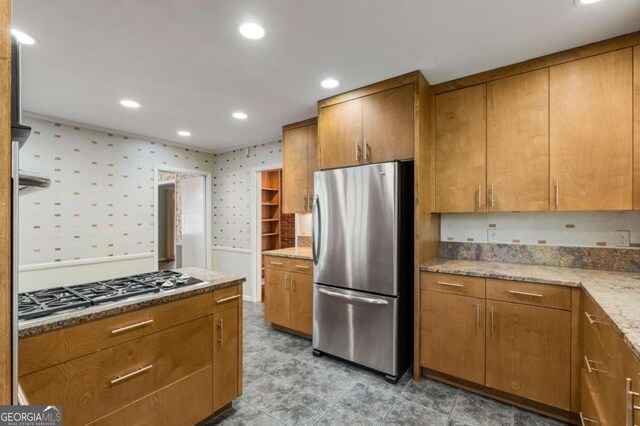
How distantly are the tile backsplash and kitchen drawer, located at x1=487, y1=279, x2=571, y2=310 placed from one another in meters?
0.64

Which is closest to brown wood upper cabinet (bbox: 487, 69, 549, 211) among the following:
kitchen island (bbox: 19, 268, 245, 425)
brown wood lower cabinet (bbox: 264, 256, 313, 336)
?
brown wood lower cabinet (bbox: 264, 256, 313, 336)

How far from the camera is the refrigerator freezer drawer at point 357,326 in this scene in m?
2.36

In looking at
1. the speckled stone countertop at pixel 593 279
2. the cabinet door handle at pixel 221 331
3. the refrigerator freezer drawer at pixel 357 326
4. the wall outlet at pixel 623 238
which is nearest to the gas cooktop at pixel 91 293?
the cabinet door handle at pixel 221 331

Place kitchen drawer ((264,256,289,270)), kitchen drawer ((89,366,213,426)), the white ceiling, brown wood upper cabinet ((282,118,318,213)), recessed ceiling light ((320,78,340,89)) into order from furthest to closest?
brown wood upper cabinet ((282,118,318,213)), kitchen drawer ((264,256,289,270)), recessed ceiling light ((320,78,340,89)), the white ceiling, kitchen drawer ((89,366,213,426))

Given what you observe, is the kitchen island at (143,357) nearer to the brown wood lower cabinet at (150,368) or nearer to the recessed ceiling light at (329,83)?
the brown wood lower cabinet at (150,368)

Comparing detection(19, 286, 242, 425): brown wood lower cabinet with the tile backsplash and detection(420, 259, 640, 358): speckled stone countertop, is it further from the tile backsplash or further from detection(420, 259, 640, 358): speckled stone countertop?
the tile backsplash

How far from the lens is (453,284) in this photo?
224 centimetres

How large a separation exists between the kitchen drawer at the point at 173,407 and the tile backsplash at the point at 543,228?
2.32 m

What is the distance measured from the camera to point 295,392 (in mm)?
2254

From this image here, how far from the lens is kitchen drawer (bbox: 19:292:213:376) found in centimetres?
118

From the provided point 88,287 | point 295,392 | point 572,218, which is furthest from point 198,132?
point 572,218

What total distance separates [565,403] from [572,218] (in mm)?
Result: 1307

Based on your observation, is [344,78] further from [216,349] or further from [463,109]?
[216,349]

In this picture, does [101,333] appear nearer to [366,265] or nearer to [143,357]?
[143,357]
